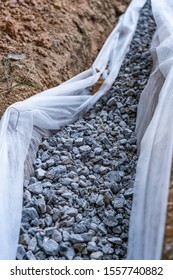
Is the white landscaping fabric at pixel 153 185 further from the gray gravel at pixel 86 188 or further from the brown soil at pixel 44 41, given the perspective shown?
the brown soil at pixel 44 41

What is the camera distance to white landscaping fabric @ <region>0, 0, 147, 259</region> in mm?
1676

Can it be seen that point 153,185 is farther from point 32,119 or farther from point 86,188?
point 32,119

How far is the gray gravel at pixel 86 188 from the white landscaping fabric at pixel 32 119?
0.18 ft

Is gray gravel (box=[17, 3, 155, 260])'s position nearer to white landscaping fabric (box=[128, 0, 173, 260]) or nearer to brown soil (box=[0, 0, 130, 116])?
white landscaping fabric (box=[128, 0, 173, 260])

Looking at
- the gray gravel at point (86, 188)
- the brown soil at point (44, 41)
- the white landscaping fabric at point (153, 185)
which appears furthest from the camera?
the brown soil at point (44, 41)

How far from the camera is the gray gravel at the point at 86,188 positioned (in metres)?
1.64

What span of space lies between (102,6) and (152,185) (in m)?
2.02

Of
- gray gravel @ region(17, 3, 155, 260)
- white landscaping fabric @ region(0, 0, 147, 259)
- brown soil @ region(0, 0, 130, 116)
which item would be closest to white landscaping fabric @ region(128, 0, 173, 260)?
gray gravel @ region(17, 3, 155, 260)

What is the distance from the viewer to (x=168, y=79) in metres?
1.97

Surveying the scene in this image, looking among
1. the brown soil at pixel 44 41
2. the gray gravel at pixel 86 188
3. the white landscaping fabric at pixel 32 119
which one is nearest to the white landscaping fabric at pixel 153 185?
the gray gravel at pixel 86 188

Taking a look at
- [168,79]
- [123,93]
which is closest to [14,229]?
[168,79]

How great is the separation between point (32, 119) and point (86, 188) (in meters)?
0.45

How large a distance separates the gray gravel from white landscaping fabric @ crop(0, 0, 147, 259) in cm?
5

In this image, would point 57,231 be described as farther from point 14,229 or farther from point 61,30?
point 61,30
